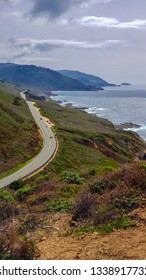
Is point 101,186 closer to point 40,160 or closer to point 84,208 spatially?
point 84,208

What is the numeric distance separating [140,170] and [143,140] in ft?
295

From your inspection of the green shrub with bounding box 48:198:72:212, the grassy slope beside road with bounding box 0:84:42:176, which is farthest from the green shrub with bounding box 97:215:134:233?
the grassy slope beside road with bounding box 0:84:42:176

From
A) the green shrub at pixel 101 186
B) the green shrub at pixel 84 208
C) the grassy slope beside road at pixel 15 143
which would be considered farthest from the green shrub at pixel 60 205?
the grassy slope beside road at pixel 15 143

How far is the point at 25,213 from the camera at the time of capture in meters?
14.0

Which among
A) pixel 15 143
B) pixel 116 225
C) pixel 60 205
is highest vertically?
pixel 116 225

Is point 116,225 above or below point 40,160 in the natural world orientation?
above

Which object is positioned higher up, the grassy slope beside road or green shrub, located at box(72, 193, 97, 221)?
green shrub, located at box(72, 193, 97, 221)

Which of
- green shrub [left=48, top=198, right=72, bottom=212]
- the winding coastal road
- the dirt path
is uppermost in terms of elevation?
the dirt path

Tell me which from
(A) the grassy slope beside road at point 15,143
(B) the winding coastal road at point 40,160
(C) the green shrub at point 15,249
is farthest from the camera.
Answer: (A) the grassy slope beside road at point 15,143

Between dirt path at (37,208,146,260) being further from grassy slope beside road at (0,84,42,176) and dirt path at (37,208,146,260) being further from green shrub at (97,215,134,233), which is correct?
grassy slope beside road at (0,84,42,176)

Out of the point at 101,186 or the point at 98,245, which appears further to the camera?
the point at 101,186

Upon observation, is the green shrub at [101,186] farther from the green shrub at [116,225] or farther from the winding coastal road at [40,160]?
the winding coastal road at [40,160]

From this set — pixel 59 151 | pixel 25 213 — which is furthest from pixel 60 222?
pixel 59 151

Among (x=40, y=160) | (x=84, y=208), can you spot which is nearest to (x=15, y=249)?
(x=84, y=208)
